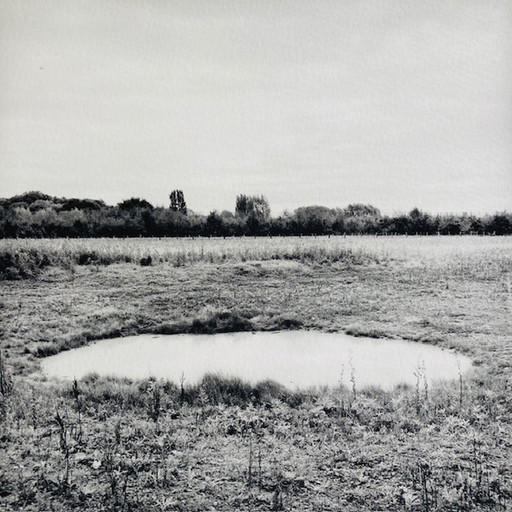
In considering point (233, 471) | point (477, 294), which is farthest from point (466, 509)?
point (477, 294)

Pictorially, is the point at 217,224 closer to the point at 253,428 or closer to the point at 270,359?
the point at 270,359

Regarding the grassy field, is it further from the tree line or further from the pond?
the tree line

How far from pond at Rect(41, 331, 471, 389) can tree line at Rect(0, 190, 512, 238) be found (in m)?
37.6

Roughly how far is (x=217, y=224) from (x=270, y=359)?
137ft

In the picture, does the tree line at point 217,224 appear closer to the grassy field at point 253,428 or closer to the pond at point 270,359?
the grassy field at point 253,428

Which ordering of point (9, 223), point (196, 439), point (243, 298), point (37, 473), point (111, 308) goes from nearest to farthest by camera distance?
point (37, 473)
point (196, 439)
point (111, 308)
point (243, 298)
point (9, 223)

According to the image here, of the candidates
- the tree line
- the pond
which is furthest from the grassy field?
the tree line

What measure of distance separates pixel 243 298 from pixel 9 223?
37379 millimetres

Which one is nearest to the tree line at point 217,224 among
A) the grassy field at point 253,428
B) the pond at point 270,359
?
the grassy field at point 253,428

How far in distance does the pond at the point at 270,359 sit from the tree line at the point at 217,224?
3761cm

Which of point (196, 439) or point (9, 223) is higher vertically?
point (9, 223)

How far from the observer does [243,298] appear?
16.5 metres

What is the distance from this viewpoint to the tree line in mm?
48969

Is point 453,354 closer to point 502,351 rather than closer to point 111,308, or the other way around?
point 502,351
